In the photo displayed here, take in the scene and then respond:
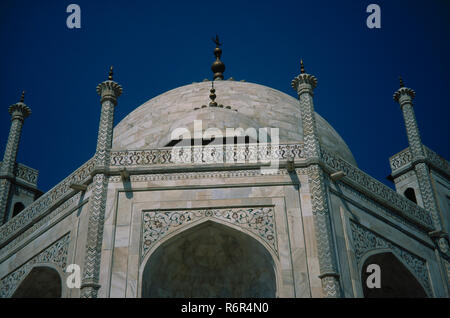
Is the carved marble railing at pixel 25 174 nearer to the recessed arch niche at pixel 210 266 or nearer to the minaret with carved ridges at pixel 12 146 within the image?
the minaret with carved ridges at pixel 12 146

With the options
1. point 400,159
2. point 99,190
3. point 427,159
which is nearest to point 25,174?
point 99,190

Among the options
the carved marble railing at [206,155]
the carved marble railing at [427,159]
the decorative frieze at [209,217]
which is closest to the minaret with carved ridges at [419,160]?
the carved marble railing at [427,159]

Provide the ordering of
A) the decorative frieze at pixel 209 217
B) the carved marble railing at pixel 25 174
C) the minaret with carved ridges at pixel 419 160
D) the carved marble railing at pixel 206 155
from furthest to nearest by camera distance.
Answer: the carved marble railing at pixel 25 174 < the minaret with carved ridges at pixel 419 160 < the carved marble railing at pixel 206 155 < the decorative frieze at pixel 209 217

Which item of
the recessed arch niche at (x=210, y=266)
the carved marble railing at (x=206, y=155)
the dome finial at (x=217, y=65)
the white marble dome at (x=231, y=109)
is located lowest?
the recessed arch niche at (x=210, y=266)

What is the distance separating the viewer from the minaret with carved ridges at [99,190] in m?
9.29

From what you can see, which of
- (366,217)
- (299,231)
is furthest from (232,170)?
(366,217)

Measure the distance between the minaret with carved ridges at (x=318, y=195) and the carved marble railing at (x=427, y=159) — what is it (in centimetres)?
366

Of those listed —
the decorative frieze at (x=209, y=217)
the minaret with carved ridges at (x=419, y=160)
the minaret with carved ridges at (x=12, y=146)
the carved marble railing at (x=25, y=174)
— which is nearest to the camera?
the decorative frieze at (x=209, y=217)

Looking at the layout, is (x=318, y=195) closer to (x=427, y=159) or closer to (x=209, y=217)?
(x=209, y=217)

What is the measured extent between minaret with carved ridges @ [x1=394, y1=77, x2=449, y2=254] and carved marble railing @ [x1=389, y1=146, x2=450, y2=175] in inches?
8.8

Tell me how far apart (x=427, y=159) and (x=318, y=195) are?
4518 millimetres

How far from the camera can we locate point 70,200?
10.9 meters
